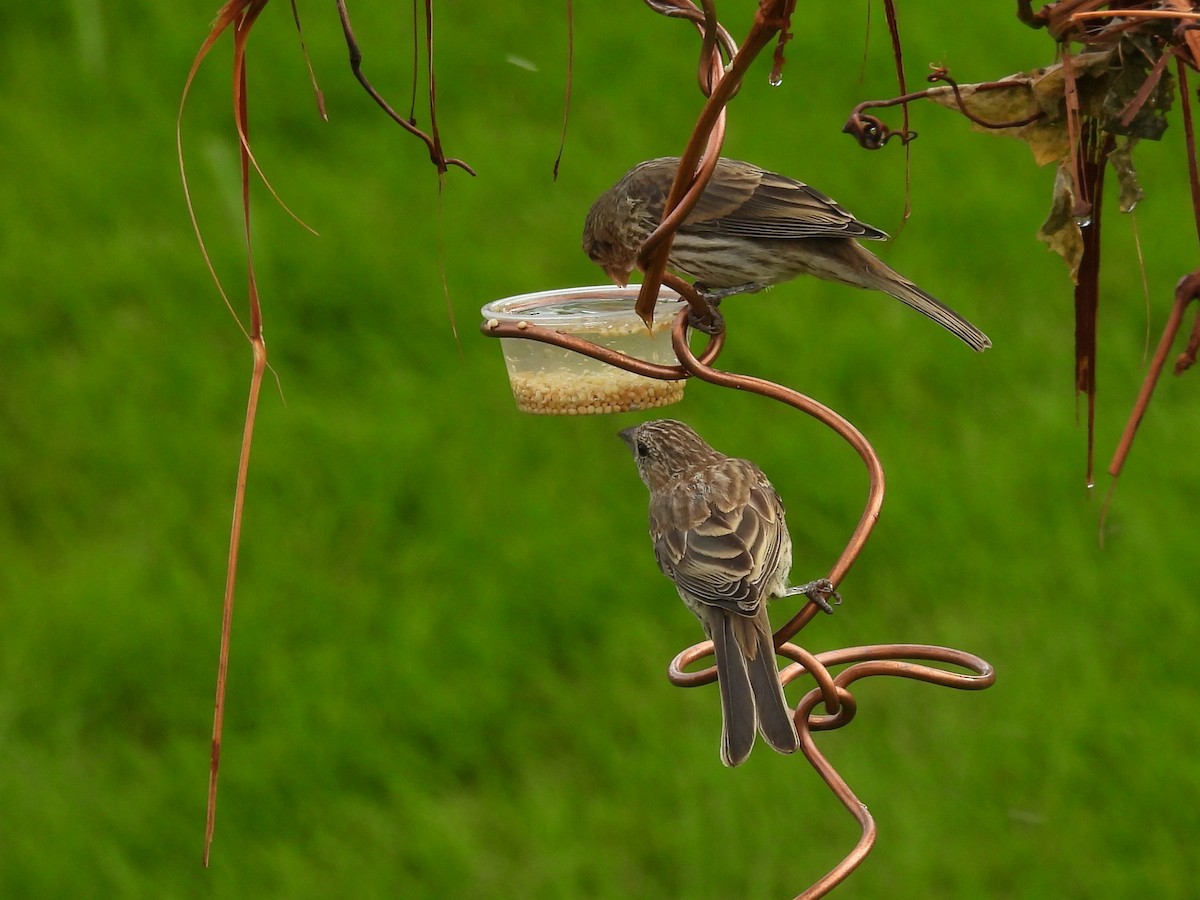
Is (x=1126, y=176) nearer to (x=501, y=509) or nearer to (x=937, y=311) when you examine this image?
(x=937, y=311)

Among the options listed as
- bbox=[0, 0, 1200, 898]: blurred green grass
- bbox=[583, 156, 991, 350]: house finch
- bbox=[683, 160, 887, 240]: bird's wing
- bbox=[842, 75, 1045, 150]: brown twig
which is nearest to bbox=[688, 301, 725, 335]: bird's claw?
bbox=[842, 75, 1045, 150]: brown twig

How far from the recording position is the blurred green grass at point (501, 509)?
5.89m

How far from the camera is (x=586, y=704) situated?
6.32 meters

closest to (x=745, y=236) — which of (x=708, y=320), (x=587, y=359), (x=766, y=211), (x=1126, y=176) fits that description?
(x=766, y=211)

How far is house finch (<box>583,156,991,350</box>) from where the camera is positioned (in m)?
4.68

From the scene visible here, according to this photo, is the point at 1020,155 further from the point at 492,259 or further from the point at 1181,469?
the point at 492,259

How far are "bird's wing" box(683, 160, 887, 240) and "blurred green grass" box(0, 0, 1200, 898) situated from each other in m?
2.09

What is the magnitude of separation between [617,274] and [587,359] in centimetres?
101

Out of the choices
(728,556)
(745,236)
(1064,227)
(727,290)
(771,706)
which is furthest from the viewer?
(745,236)

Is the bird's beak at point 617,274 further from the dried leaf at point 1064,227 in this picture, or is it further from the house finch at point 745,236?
the dried leaf at point 1064,227

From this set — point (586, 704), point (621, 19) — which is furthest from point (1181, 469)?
point (621, 19)

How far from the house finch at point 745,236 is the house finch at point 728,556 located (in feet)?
2.24

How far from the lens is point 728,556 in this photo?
12.3ft

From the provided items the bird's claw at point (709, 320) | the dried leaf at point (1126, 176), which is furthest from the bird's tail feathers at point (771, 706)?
the dried leaf at point (1126, 176)
